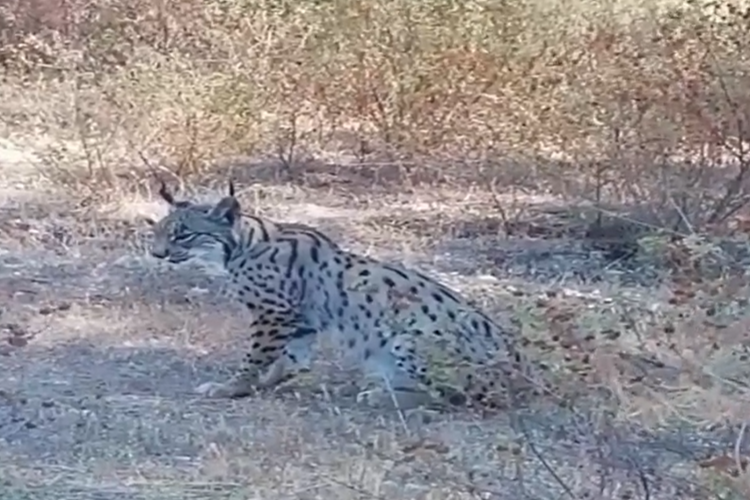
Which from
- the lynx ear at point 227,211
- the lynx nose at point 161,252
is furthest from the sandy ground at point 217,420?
the lynx ear at point 227,211

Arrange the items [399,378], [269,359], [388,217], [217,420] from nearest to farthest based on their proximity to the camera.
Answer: [217,420] < [399,378] < [269,359] < [388,217]

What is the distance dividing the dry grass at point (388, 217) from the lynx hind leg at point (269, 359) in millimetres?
92

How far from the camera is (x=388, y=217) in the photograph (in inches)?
400

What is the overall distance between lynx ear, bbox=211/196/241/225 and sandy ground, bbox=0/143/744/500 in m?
0.58

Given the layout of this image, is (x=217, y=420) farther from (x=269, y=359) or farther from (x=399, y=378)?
(x=399, y=378)

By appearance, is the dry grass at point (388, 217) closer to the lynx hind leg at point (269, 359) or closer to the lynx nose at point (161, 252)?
the lynx hind leg at point (269, 359)

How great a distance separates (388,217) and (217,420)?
12.6 feet

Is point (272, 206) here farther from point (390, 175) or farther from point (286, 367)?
point (286, 367)

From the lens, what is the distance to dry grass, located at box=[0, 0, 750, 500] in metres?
5.83

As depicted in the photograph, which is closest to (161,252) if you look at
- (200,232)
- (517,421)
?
(200,232)

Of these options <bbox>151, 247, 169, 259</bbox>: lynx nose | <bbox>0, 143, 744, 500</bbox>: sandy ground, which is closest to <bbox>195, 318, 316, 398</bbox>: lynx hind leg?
<bbox>0, 143, 744, 500</bbox>: sandy ground

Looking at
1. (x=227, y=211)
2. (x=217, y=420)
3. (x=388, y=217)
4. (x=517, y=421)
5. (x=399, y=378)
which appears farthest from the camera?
(x=388, y=217)

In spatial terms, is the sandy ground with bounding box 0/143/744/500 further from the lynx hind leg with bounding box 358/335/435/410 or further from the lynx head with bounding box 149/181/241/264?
the lynx head with bounding box 149/181/241/264

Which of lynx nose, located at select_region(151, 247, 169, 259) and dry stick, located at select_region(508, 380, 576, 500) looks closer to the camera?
dry stick, located at select_region(508, 380, 576, 500)
